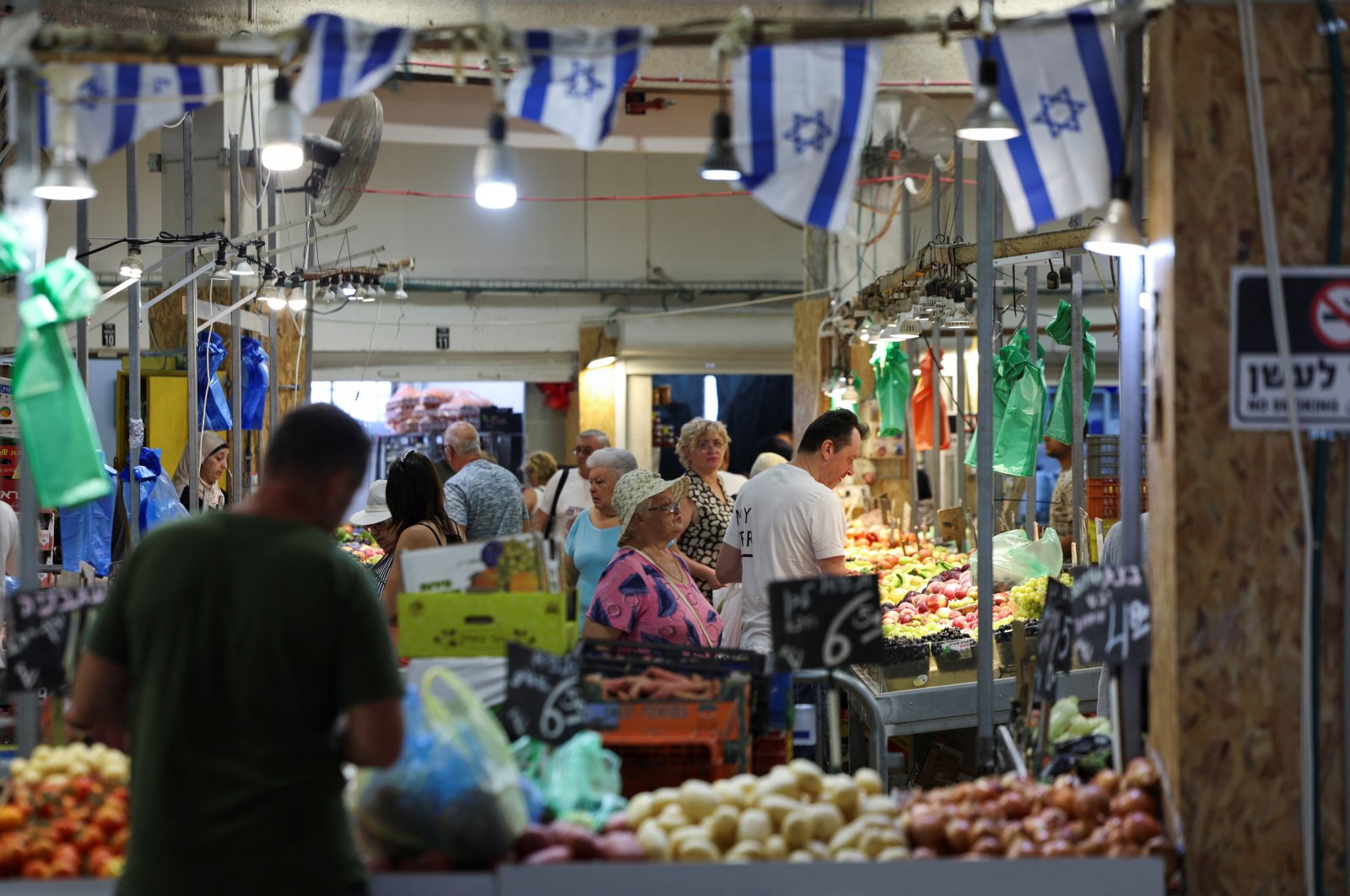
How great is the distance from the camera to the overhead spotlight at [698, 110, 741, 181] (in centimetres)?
304

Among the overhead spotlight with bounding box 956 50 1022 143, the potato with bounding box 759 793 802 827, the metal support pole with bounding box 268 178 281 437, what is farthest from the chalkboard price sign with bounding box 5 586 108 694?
the metal support pole with bounding box 268 178 281 437

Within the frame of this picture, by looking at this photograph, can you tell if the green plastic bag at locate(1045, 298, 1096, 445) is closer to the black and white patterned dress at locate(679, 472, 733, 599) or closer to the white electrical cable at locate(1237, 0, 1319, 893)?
the black and white patterned dress at locate(679, 472, 733, 599)

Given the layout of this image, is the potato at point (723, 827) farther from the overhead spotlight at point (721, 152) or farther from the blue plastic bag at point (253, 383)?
the blue plastic bag at point (253, 383)

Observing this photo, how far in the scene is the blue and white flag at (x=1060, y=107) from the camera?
3.17m

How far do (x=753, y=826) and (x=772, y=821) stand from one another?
0.09 meters

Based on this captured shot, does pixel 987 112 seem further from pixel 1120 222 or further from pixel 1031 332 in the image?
pixel 1031 332

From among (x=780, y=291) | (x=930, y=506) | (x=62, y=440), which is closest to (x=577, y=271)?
(x=780, y=291)

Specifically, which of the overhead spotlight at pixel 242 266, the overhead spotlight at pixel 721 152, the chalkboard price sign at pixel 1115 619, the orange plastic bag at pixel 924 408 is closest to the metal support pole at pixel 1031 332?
the orange plastic bag at pixel 924 408

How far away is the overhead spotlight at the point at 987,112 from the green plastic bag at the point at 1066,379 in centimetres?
408

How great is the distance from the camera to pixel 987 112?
3.01 m

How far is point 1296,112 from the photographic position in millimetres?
2938

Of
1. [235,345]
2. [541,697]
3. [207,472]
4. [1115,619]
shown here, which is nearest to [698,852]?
[541,697]

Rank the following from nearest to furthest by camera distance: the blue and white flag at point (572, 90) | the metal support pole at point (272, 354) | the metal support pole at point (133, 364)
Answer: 1. the blue and white flag at point (572, 90)
2. the metal support pole at point (133, 364)
3. the metal support pole at point (272, 354)

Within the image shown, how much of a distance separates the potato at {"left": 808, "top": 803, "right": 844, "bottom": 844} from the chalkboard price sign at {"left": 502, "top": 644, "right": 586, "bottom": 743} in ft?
1.90
